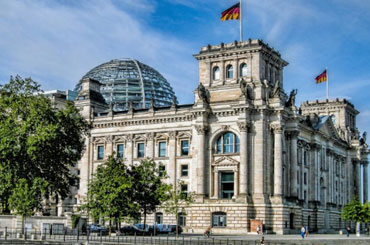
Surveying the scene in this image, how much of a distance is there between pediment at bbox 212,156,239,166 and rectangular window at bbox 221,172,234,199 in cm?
157

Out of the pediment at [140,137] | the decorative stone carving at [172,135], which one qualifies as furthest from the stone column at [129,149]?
the decorative stone carving at [172,135]

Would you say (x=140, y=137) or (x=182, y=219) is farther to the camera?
(x=140, y=137)

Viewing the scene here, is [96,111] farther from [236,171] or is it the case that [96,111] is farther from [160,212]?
[236,171]

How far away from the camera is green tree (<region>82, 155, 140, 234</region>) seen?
72.4m

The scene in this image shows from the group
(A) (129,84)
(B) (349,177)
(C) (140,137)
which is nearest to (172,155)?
(C) (140,137)

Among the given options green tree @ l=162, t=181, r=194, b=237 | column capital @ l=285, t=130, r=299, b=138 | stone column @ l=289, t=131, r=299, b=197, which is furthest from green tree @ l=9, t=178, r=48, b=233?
column capital @ l=285, t=130, r=299, b=138

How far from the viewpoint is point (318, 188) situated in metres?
108

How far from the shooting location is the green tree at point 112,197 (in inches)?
2852

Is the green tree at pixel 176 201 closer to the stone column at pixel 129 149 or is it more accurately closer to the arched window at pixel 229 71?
the arched window at pixel 229 71

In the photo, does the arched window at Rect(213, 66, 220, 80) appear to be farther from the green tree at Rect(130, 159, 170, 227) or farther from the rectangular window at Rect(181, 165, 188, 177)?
the green tree at Rect(130, 159, 170, 227)

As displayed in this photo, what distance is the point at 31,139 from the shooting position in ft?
231

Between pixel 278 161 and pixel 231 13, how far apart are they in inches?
842

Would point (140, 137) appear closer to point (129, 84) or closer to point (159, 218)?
point (159, 218)

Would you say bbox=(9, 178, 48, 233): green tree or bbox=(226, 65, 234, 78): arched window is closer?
bbox=(9, 178, 48, 233): green tree
